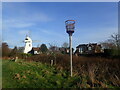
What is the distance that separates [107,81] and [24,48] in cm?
3272

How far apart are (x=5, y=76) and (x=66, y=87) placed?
3.08 metres

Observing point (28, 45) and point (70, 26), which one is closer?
point (70, 26)

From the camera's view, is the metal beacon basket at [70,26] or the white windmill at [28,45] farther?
the white windmill at [28,45]

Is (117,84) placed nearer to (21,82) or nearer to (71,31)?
(71,31)

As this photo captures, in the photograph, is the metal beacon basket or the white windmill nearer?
the metal beacon basket

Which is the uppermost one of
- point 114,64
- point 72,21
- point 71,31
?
point 72,21

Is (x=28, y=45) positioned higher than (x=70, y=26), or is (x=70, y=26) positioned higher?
(x=70, y=26)

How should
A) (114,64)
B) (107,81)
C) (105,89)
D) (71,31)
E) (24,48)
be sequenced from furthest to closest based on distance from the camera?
1. (24,48)
2. (114,64)
3. (71,31)
4. (107,81)
5. (105,89)

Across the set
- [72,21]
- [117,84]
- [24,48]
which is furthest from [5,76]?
[24,48]

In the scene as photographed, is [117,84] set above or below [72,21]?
below

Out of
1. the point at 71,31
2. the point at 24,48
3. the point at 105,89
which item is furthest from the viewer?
the point at 24,48

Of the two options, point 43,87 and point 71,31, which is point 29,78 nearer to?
point 43,87

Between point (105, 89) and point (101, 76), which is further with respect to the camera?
point (101, 76)

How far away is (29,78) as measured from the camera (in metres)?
5.68
